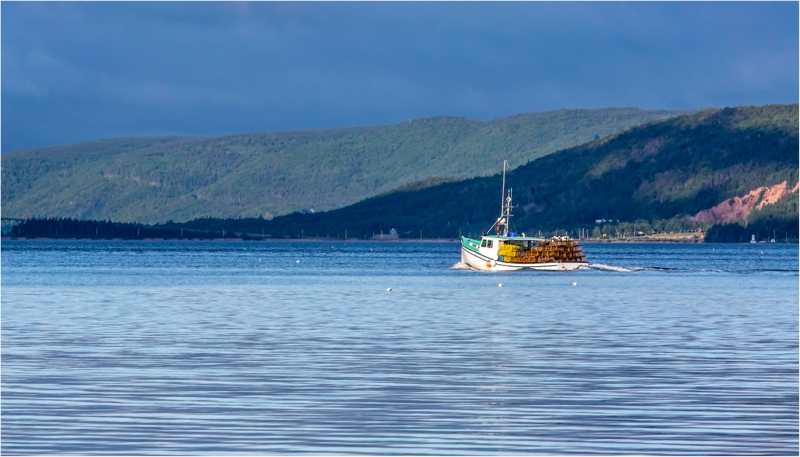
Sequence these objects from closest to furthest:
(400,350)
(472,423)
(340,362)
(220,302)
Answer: (472,423), (340,362), (400,350), (220,302)

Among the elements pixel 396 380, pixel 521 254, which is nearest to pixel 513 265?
pixel 521 254

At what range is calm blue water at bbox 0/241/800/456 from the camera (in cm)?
2339

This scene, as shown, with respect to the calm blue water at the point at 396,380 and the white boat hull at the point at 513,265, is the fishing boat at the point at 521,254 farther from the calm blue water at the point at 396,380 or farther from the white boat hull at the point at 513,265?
the calm blue water at the point at 396,380

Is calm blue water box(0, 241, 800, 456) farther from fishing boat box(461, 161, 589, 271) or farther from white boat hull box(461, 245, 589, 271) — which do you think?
fishing boat box(461, 161, 589, 271)

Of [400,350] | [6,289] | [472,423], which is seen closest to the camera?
[472,423]

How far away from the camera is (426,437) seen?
77.5 feet

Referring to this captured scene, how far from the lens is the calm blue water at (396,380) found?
76.7ft

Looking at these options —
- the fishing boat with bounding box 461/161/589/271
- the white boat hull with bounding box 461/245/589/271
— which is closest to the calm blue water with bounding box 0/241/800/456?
the white boat hull with bounding box 461/245/589/271

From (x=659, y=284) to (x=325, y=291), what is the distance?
35912 millimetres

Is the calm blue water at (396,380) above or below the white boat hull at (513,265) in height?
below

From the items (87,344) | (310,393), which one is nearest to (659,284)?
(87,344)

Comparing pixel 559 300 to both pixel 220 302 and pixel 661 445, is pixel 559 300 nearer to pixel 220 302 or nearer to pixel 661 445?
pixel 220 302

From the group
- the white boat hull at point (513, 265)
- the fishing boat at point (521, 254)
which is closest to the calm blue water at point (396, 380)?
the white boat hull at point (513, 265)

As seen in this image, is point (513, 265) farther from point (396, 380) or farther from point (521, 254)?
point (396, 380)
